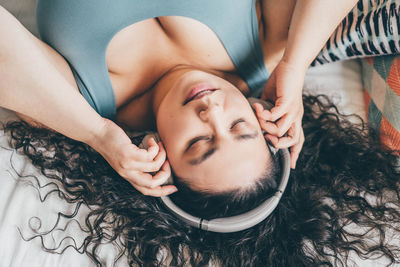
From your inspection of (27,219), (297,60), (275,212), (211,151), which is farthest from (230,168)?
(27,219)

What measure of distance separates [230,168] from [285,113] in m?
0.26

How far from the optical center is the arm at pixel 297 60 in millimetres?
1046

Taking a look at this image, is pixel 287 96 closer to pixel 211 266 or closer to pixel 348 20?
pixel 348 20

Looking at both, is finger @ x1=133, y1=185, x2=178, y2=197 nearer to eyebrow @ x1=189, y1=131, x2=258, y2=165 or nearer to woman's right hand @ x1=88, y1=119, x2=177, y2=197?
woman's right hand @ x1=88, y1=119, x2=177, y2=197

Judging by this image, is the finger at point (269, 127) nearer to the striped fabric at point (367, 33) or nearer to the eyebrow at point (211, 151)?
the eyebrow at point (211, 151)

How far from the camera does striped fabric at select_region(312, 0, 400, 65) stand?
1148 mm

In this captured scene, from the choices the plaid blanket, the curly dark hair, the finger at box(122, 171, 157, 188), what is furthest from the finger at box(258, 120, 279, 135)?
the plaid blanket

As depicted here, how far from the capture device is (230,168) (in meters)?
0.96

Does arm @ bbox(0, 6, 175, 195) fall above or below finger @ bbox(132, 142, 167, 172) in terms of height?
above

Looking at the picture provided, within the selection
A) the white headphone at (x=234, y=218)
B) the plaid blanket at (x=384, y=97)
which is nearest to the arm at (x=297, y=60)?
the white headphone at (x=234, y=218)

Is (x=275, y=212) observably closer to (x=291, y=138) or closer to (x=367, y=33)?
(x=291, y=138)

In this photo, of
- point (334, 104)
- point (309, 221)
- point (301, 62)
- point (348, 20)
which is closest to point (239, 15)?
point (301, 62)

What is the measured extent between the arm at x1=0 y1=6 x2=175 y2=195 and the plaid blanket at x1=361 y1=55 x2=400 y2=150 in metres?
0.79

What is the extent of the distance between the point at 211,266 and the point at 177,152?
1.25 feet
